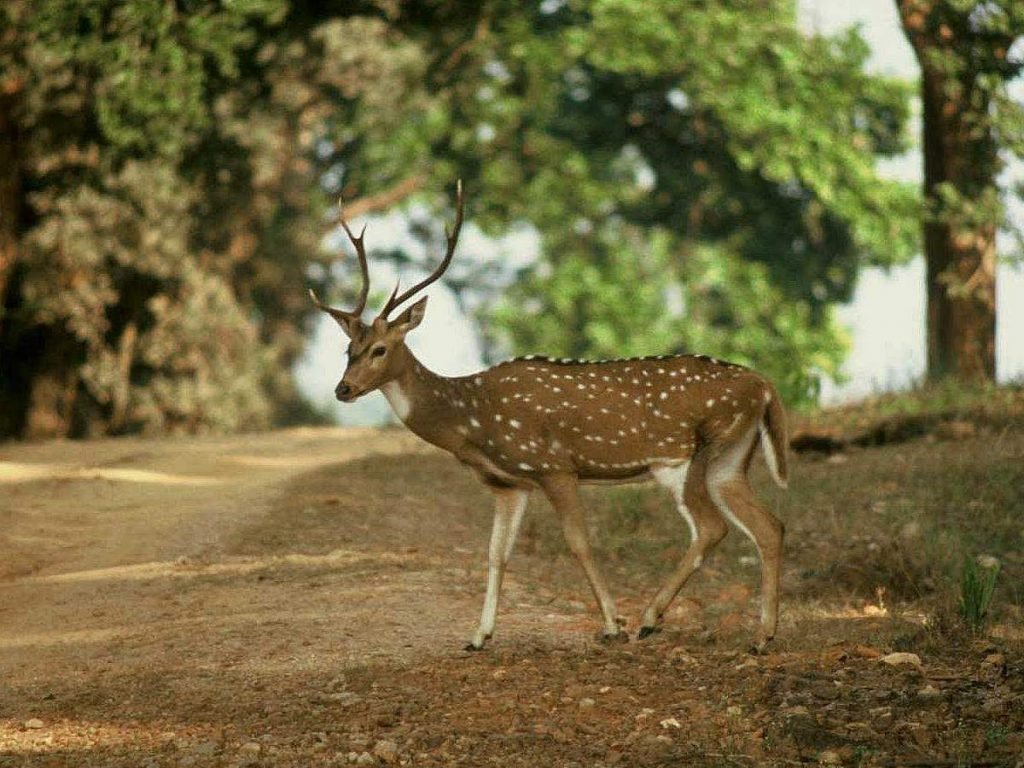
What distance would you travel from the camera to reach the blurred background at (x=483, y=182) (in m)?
19.2

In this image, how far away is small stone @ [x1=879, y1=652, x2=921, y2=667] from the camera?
827cm

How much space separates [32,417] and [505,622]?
1850 centimetres

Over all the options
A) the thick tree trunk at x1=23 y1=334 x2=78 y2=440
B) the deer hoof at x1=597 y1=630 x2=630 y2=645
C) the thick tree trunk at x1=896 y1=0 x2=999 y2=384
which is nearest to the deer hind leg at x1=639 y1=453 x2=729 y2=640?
the deer hoof at x1=597 y1=630 x2=630 y2=645

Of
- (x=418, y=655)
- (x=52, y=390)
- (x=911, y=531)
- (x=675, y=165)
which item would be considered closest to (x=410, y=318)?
(x=418, y=655)

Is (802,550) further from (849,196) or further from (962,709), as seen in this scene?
(849,196)

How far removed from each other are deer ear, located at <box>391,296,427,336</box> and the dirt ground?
1680 millimetres

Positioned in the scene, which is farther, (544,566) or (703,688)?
(544,566)

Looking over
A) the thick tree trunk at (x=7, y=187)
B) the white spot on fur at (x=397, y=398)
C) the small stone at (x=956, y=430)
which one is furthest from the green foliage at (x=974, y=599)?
the thick tree trunk at (x=7, y=187)

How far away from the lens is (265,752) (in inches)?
281

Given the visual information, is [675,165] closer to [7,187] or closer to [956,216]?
[7,187]

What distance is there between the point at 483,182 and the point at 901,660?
2975 cm

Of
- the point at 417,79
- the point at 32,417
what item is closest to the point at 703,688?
the point at 32,417

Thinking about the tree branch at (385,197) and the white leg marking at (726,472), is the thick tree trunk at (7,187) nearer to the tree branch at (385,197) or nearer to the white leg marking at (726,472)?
the tree branch at (385,197)

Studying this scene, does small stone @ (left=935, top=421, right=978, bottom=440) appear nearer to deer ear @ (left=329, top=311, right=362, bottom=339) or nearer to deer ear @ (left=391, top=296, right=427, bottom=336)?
deer ear @ (left=391, top=296, right=427, bottom=336)
